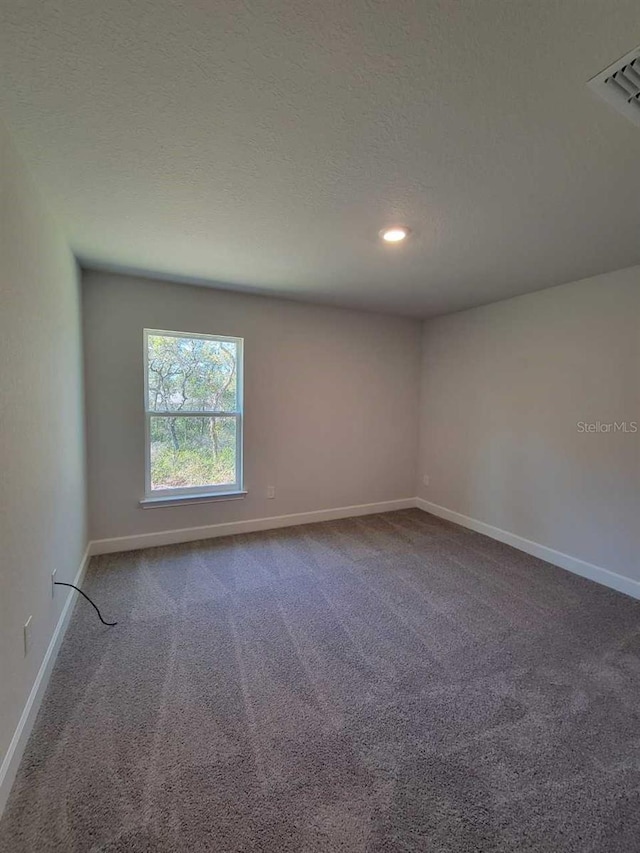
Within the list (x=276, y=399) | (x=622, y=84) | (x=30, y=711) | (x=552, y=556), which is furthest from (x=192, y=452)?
(x=622, y=84)

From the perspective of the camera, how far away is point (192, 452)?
3.50m

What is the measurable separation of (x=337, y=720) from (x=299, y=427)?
8.72 ft

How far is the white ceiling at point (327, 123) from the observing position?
0.97 m

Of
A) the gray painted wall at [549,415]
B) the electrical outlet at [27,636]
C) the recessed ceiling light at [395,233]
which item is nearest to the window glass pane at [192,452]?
the electrical outlet at [27,636]

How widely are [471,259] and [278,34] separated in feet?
6.40

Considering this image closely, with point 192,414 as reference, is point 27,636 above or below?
below

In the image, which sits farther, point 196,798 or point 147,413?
point 147,413

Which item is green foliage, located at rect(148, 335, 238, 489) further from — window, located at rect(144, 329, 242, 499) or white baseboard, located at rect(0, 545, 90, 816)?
white baseboard, located at rect(0, 545, 90, 816)

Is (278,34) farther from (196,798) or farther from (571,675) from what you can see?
(571,675)

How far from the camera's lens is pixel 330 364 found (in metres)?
4.01

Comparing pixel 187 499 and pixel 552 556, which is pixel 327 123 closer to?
pixel 187 499

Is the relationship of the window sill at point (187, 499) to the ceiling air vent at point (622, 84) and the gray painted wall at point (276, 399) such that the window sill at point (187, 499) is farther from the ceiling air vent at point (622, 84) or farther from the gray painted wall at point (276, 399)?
the ceiling air vent at point (622, 84)

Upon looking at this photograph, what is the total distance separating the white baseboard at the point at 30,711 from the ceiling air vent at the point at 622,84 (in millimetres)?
2912

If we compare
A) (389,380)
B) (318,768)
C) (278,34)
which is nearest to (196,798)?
(318,768)
